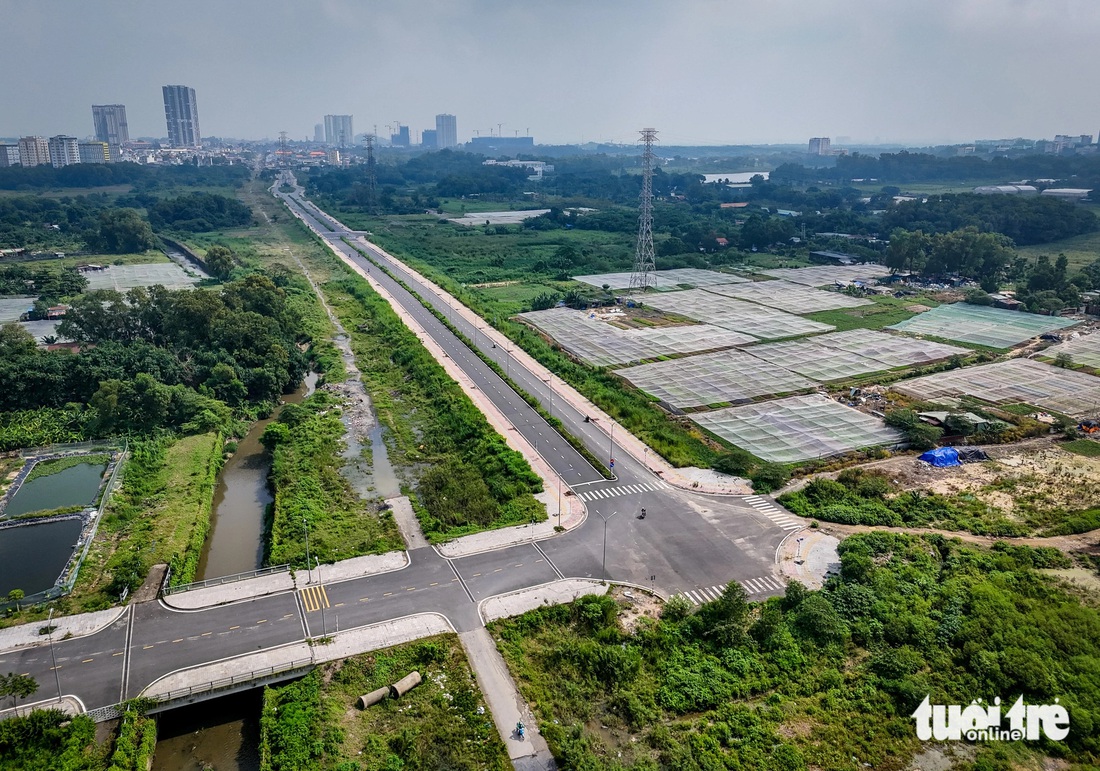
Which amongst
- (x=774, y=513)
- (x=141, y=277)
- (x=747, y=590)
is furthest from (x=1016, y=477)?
(x=141, y=277)

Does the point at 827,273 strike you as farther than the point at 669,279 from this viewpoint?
Yes

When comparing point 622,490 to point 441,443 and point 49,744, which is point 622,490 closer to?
point 441,443

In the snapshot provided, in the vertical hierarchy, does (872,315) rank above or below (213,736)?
above

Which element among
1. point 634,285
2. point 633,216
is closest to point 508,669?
point 634,285

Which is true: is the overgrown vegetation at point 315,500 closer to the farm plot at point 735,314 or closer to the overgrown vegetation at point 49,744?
the overgrown vegetation at point 49,744

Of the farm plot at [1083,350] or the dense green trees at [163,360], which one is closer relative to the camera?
the dense green trees at [163,360]

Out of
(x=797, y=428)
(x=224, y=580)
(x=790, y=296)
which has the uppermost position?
(x=790, y=296)

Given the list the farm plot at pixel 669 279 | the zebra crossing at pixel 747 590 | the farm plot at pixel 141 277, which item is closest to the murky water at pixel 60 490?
the zebra crossing at pixel 747 590
